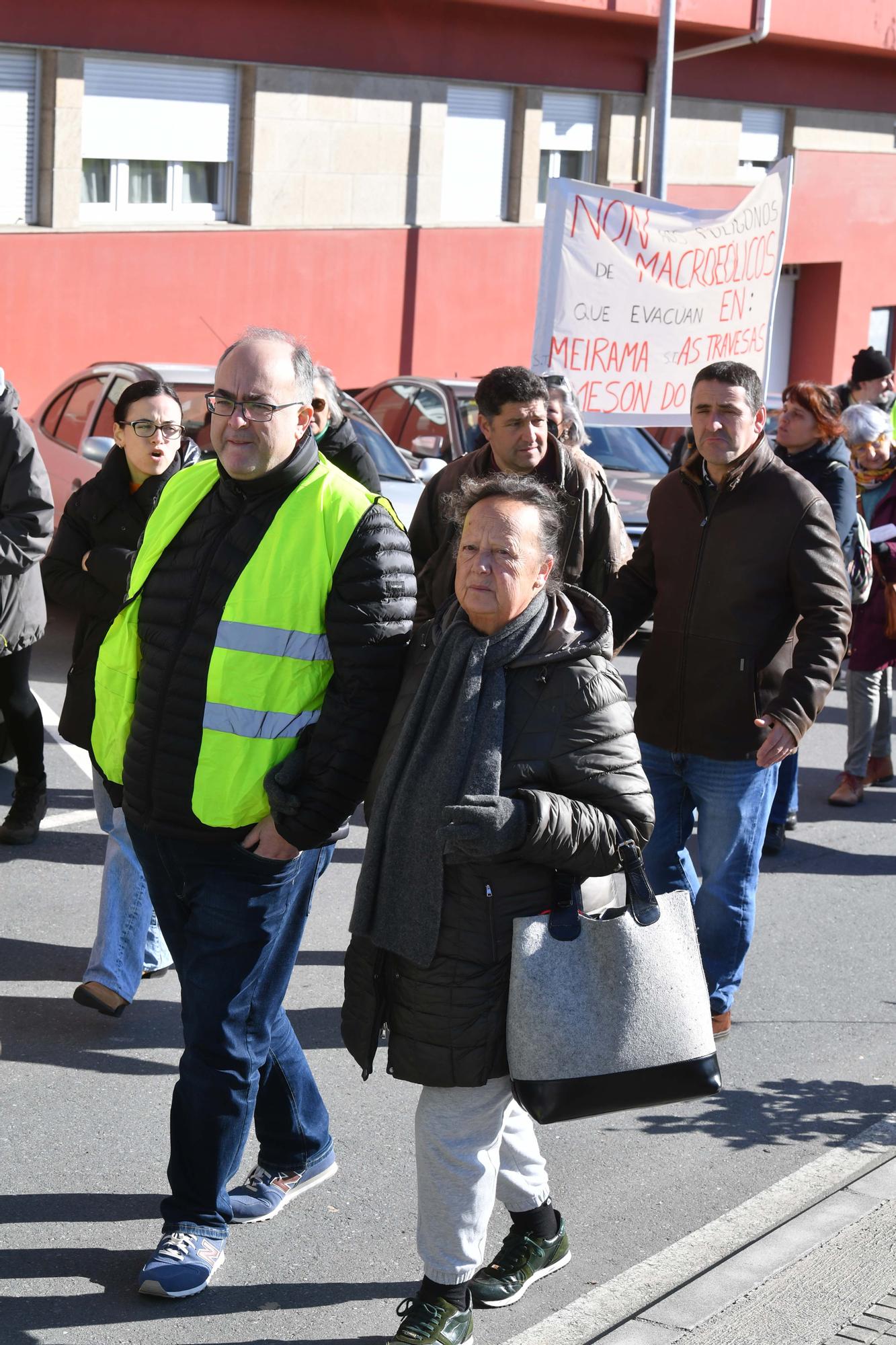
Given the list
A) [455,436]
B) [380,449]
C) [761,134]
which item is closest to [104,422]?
[380,449]

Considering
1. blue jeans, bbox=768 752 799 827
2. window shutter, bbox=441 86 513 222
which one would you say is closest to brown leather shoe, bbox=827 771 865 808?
blue jeans, bbox=768 752 799 827

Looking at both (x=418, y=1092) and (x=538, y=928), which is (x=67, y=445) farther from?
(x=538, y=928)

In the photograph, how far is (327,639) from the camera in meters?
3.62

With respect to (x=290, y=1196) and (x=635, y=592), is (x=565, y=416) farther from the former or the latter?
(x=290, y=1196)

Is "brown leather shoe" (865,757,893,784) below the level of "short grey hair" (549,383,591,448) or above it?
below

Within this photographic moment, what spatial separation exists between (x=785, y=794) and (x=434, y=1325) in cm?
427

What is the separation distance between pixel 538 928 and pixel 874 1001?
2.88 m

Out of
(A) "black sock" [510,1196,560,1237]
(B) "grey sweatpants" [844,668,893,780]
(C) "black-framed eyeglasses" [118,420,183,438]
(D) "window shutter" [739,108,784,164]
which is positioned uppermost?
(D) "window shutter" [739,108,784,164]

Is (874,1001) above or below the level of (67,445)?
below

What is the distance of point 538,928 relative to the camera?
11.1ft

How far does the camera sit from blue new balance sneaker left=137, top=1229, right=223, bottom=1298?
374 cm

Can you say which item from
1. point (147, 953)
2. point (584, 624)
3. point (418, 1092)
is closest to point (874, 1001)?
point (418, 1092)

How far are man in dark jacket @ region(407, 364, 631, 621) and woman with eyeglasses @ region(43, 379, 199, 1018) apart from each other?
0.85 meters

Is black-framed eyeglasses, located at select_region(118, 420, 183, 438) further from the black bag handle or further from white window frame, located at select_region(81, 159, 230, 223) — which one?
white window frame, located at select_region(81, 159, 230, 223)
